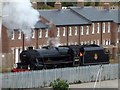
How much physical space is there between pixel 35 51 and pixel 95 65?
2.80 meters

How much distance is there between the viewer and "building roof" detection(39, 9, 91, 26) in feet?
94.7

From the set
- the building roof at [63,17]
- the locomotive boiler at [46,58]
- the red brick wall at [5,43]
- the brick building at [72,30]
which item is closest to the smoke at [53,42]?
the brick building at [72,30]

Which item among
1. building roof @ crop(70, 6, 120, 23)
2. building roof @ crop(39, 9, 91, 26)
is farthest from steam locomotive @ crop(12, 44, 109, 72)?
building roof @ crop(70, 6, 120, 23)

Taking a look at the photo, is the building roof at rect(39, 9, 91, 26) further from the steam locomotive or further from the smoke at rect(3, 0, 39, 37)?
the steam locomotive

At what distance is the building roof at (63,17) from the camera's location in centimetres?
2888

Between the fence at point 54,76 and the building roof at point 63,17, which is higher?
the building roof at point 63,17

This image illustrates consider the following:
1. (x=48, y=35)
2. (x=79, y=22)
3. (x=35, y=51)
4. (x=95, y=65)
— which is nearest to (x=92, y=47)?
(x=95, y=65)

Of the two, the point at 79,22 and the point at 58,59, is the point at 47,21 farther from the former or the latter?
the point at 58,59

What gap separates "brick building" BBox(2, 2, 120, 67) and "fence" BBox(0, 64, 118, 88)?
22.0ft

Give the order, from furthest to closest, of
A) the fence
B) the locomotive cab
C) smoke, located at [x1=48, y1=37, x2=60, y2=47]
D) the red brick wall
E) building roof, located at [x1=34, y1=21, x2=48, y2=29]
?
1. building roof, located at [x1=34, y1=21, x2=48, y2=29]
2. the red brick wall
3. smoke, located at [x1=48, y1=37, x2=60, y2=47]
4. the locomotive cab
5. the fence

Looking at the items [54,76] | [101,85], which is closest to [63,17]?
[54,76]

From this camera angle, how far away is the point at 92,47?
20.7 metres

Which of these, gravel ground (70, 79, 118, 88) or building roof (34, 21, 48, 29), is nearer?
gravel ground (70, 79, 118, 88)

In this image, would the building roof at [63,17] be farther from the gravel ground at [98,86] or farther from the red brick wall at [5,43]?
the gravel ground at [98,86]
